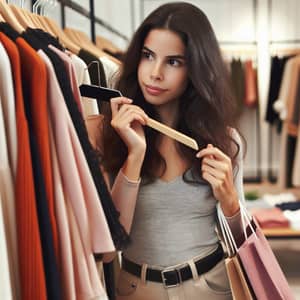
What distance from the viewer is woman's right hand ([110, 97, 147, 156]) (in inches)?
37.7

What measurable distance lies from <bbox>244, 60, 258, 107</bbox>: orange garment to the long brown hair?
346 cm

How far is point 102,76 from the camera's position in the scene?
1.43 meters

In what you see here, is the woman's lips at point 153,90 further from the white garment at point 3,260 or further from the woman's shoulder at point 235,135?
the white garment at point 3,260

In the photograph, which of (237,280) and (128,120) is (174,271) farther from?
(128,120)

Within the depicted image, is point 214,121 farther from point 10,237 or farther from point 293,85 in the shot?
point 293,85

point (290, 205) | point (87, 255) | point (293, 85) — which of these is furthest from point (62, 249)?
point (293, 85)

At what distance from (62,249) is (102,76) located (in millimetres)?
784

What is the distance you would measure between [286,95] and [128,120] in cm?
346

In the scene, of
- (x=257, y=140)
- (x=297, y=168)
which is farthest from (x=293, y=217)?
(x=257, y=140)

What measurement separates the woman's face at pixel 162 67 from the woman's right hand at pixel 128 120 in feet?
0.33

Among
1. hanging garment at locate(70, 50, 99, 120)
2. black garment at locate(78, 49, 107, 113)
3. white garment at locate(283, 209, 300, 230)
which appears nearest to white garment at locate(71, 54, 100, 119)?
hanging garment at locate(70, 50, 99, 120)

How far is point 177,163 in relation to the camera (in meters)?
1.17

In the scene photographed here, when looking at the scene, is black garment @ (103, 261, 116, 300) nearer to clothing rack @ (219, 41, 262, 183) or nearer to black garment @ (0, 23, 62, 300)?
black garment @ (0, 23, 62, 300)

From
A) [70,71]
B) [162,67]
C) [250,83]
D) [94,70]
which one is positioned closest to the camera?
[70,71]
